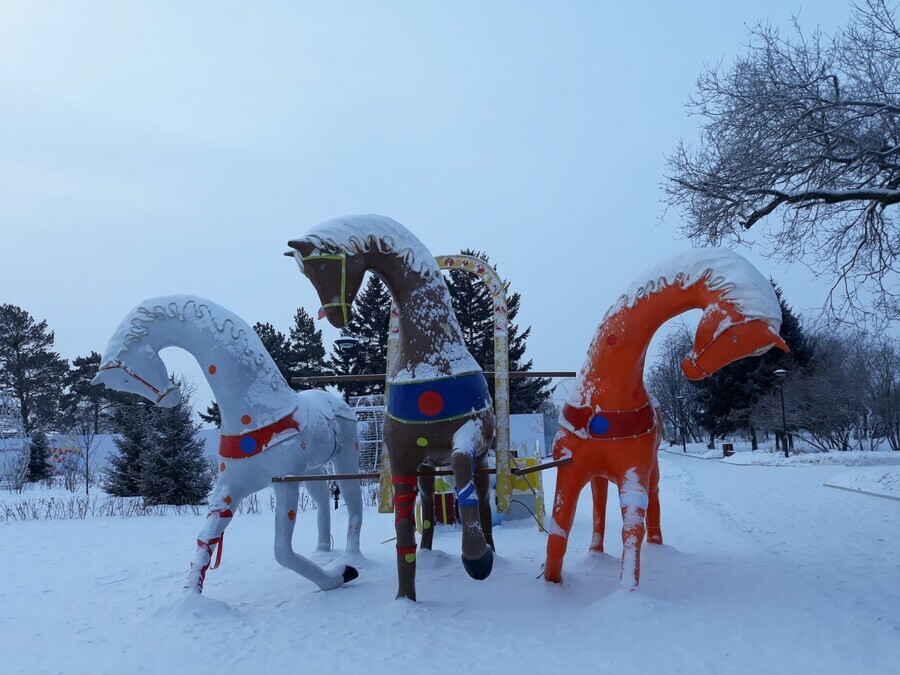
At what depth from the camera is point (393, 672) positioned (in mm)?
3297

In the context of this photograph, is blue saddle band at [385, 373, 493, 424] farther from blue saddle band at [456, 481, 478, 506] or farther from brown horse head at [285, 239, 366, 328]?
brown horse head at [285, 239, 366, 328]

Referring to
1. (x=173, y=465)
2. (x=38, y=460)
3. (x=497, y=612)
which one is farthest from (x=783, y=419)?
(x=38, y=460)

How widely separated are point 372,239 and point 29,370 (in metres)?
34.5

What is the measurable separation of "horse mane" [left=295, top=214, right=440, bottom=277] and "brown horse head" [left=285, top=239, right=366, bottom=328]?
36 millimetres

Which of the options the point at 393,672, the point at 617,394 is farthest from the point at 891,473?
the point at 393,672

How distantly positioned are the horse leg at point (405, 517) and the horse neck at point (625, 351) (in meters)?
1.31

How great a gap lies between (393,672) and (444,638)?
20.1 inches

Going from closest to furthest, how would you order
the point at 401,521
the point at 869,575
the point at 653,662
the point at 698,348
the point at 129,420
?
the point at 653,662 → the point at 698,348 → the point at 401,521 → the point at 869,575 → the point at 129,420

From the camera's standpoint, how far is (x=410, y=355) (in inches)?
172

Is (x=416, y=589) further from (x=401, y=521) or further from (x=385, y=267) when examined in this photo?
(x=385, y=267)

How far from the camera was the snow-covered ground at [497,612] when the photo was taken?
11.1 ft

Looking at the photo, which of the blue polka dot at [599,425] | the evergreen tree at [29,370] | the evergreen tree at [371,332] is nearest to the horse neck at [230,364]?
the blue polka dot at [599,425]

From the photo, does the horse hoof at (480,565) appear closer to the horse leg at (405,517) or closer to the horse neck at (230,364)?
the horse leg at (405,517)

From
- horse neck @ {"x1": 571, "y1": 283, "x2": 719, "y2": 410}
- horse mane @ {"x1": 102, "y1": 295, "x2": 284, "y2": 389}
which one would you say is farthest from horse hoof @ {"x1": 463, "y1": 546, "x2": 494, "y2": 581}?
horse mane @ {"x1": 102, "y1": 295, "x2": 284, "y2": 389}
